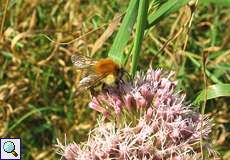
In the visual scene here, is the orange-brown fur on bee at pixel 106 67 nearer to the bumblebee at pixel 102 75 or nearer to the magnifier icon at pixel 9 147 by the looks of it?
the bumblebee at pixel 102 75

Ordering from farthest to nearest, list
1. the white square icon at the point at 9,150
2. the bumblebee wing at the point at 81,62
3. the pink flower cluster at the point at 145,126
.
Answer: the white square icon at the point at 9,150 < the bumblebee wing at the point at 81,62 < the pink flower cluster at the point at 145,126

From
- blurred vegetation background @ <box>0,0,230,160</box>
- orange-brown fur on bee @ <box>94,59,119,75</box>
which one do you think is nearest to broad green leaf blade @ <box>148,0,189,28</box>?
orange-brown fur on bee @ <box>94,59,119,75</box>

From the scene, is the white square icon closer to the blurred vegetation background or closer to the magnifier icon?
the magnifier icon

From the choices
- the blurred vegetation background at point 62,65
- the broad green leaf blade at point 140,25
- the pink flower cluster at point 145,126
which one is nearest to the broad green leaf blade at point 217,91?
the pink flower cluster at point 145,126

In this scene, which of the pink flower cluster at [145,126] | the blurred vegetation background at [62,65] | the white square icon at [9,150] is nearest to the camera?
the pink flower cluster at [145,126]

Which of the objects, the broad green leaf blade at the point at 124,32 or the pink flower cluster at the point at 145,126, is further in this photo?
the broad green leaf blade at the point at 124,32

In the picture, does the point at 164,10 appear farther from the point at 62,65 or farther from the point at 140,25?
the point at 62,65

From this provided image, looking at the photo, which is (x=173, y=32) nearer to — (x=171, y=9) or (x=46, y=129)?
(x=46, y=129)
